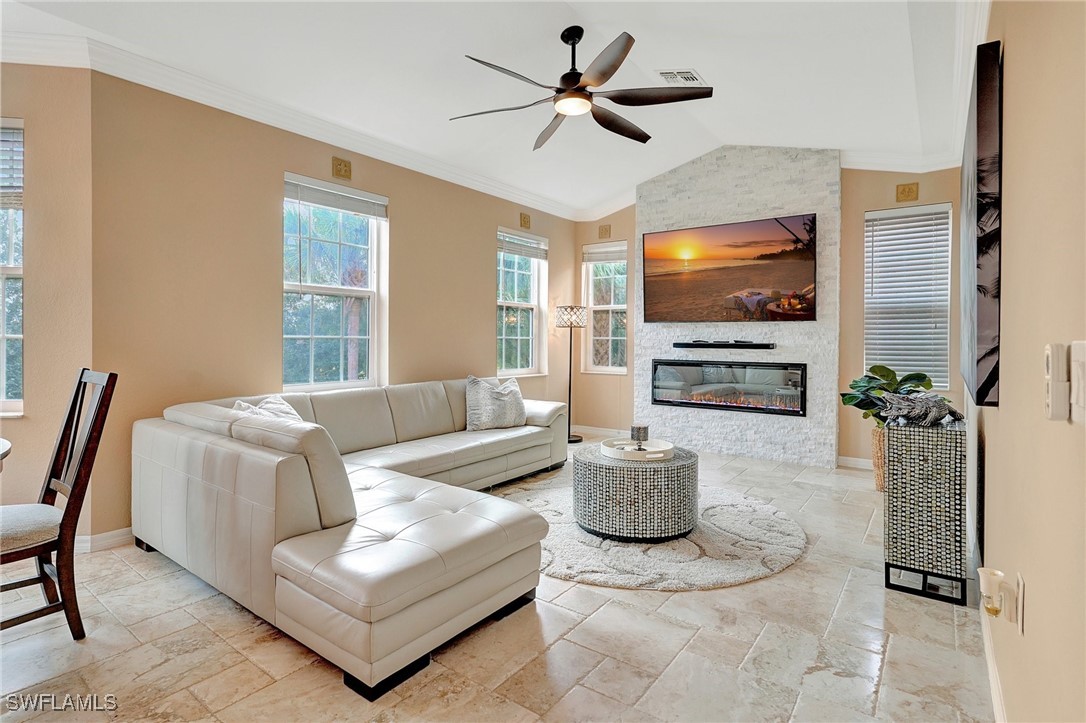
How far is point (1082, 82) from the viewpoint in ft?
2.68

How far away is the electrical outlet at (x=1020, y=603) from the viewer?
1.30 metres

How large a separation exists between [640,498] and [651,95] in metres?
2.29

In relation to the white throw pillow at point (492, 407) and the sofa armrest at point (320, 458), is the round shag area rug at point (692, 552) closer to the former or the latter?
the white throw pillow at point (492, 407)

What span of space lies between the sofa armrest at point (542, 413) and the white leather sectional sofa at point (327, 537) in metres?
1.89

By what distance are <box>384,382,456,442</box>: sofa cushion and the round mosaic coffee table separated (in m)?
1.66

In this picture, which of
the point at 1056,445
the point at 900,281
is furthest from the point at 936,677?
the point at 900,281

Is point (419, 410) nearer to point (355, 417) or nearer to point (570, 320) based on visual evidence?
point (355, 417)

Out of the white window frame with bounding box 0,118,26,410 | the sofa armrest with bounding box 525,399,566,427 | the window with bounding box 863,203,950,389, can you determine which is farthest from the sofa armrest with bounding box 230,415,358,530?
the window with bounding box 863,203,950,389

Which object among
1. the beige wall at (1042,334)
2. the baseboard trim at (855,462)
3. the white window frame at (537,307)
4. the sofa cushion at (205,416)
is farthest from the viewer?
the white window frame at (537,307)

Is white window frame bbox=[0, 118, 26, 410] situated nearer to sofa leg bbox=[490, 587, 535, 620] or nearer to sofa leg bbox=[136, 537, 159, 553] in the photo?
sofa leg bbox=[136, 537, 159, 553]

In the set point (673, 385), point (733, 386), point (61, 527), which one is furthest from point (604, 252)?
point (61, 527)

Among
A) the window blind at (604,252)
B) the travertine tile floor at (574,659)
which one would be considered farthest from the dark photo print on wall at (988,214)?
the window blind at (604,252)

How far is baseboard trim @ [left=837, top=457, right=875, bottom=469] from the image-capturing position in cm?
511

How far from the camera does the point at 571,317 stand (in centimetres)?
636
